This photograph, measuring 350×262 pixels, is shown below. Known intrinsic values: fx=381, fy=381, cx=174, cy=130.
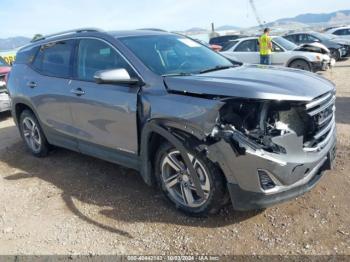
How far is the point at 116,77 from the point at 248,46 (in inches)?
431

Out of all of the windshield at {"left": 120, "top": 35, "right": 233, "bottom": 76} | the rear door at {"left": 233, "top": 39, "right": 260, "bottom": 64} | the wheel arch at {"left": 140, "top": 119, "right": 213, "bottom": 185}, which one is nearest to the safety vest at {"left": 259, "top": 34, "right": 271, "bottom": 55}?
Result: the rear door at {"left": 233, "top": 39, "right": 260, "bottom": 64}

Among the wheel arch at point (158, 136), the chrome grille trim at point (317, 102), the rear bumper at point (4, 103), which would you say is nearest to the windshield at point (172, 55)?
the wheel arch at point (158, 136)

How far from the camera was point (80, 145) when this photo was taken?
190 inches

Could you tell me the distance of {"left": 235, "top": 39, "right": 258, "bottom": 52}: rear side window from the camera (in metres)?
13.7

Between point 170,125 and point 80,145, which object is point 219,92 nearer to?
point 170,125

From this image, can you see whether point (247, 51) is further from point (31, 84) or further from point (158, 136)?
point (158, 136)

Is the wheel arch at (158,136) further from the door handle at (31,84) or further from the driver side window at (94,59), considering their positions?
the door handle at (31,84)

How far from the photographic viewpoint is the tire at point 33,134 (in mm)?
5742

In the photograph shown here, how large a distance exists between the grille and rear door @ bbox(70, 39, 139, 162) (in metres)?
1.69

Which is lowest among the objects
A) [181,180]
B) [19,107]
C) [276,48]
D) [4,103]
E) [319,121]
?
[4,103]

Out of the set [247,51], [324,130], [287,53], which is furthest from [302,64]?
[324,130]

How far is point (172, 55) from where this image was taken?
431 centimetres

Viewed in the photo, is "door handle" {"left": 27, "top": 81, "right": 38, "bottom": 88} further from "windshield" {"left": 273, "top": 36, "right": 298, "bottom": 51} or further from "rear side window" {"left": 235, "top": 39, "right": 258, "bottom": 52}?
"windshield" {"left": 273, "top": 36, "right": 298, "bottom": 51}

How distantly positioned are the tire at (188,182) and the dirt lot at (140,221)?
14 cm
